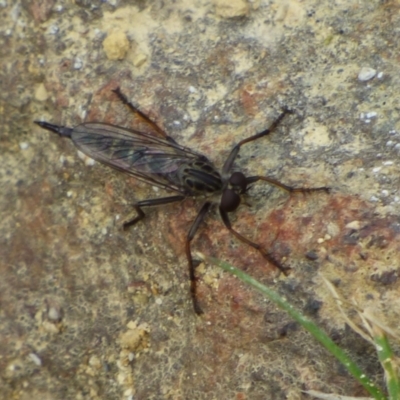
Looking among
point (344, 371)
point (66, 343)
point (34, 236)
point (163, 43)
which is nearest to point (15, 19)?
point (163, 43)

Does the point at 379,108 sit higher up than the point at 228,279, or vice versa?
the point at 379,108

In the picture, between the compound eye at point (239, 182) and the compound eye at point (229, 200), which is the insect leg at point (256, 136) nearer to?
the compound eye at point (239, 182)

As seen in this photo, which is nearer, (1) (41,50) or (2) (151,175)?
(2) (151,175)

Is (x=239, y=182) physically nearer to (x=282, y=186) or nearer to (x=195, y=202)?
(x=282, y=186)

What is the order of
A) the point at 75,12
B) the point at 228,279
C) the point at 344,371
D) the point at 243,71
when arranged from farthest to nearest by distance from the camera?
the point at 75,12
the point at 243,71
the point at 228,279
the point at 344,371

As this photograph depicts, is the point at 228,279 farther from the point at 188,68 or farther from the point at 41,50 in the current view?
the point at 41,50

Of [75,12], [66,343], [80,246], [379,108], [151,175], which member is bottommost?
[66,343]
